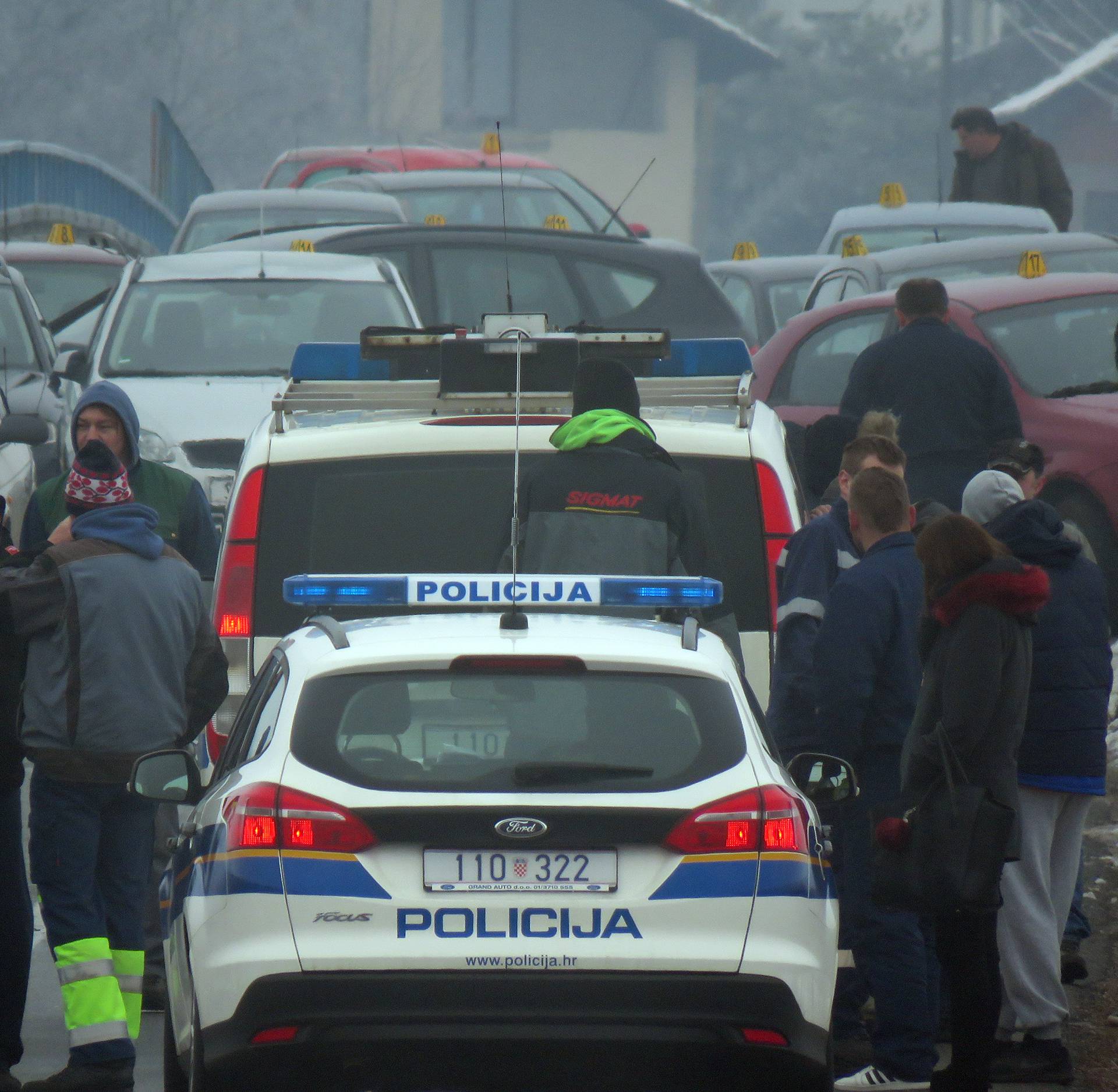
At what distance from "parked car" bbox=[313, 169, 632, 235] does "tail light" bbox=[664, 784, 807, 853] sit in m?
15.4

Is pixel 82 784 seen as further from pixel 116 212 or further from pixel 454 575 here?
pixel 116 212

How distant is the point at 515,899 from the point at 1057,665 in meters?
2.44

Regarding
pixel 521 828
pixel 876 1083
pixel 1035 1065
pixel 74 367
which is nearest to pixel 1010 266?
pixel 74 367

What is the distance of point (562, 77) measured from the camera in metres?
61.6

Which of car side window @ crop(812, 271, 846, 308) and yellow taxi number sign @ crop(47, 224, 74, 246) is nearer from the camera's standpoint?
car side window @ crop(812, 271, 846, 308)

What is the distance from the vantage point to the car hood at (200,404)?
39.1ft

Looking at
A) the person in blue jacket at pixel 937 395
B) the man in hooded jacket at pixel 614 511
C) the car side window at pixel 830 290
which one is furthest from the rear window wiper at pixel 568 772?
the car side window at pixel 830 290

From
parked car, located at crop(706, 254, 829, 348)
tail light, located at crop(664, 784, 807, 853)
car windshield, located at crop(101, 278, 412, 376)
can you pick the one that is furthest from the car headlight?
parked car, located at crop(706, 254, 829, 348)

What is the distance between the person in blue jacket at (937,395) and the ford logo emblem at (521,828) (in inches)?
227

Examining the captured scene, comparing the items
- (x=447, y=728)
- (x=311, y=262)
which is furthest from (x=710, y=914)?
(x=311, y=262)

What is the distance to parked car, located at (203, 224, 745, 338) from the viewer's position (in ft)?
48.1

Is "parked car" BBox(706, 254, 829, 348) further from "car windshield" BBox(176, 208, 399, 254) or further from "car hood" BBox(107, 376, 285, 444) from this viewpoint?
"car hood" BBox(107, 376, 285, 444)

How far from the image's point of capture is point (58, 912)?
6652mm

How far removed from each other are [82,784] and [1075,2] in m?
63.9
